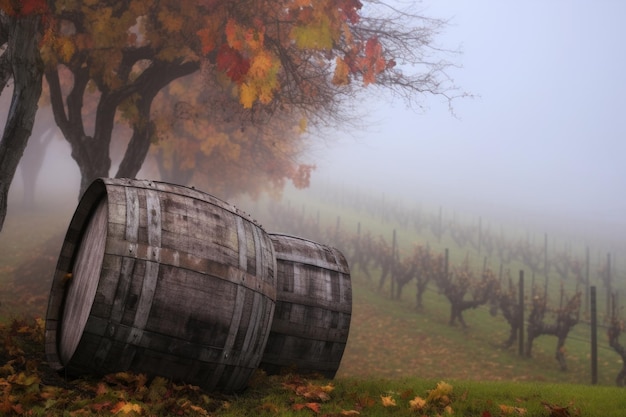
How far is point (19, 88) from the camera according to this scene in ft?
20.9

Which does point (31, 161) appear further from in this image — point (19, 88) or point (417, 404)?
point (417, 404)

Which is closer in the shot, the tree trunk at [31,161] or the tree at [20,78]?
the tree at [20,78]

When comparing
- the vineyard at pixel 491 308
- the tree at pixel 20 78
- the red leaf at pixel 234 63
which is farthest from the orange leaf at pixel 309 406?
the vineyard at pixel 491 308

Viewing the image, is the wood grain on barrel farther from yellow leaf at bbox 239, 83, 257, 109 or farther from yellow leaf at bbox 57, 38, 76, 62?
yellow leaf at bbox 57, 38, 76, 62

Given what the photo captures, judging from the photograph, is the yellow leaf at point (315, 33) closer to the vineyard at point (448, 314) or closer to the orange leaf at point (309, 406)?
the vineyard at point (448, 314)

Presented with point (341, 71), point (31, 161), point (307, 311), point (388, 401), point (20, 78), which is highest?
point (31, 161)

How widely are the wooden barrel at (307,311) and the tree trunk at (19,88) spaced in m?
3.70

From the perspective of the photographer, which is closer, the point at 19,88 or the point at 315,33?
the point at 19,88

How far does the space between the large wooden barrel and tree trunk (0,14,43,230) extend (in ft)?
7.53

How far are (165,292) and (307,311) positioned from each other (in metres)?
2.00

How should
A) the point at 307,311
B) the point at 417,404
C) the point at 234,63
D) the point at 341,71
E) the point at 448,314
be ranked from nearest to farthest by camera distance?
the point at 417,404
the point at 307,311
the point at 234,63
the point at 341,71
the point at 448,314

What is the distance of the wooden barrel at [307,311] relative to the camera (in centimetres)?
546

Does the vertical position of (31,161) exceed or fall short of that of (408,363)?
it exceeds it

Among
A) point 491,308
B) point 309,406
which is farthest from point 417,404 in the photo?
point 491,308
